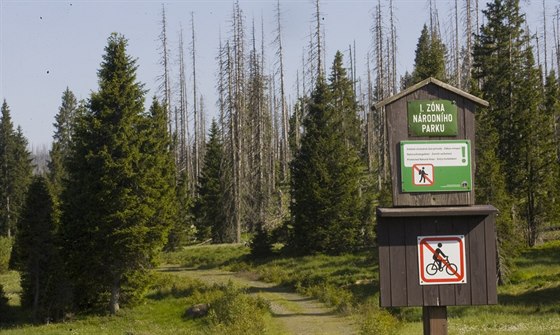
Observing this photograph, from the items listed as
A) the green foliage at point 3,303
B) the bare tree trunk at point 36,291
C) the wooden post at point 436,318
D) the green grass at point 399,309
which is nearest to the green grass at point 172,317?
the bare tree trunk at point 36,291

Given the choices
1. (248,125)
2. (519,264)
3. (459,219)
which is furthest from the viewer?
(248,125)

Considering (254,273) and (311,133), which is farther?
(311,133)

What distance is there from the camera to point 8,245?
192 feet

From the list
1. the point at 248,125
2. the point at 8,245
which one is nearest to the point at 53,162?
the point at 8,245

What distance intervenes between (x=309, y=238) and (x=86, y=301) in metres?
17.7

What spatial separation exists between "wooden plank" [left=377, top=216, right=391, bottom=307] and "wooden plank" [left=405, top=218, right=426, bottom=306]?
27 centimetres

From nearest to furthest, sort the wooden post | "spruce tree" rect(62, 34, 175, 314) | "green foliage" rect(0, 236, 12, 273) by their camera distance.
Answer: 1. the wooden post
2. "spruce tree" rect(62, 34, 175, 314)
3. "green foliage" rect(0, 236, 12, 273)

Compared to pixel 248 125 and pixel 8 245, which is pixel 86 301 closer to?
pixel 8 245

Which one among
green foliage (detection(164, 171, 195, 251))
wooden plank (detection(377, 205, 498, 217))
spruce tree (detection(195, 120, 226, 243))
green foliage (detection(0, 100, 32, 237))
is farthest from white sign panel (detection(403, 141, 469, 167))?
green foliage (detection(0, 100, 32, 237))

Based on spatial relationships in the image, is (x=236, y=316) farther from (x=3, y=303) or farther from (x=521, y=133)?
(x=521, y=133)

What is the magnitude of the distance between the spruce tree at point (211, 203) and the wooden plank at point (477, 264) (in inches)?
2115

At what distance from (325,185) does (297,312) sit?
19.9 metres

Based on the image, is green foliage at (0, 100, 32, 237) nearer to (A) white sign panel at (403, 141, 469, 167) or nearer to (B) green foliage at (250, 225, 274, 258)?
(B) green foliage at (250, 225, 274, 258)

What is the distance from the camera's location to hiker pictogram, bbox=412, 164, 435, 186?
898 cm
